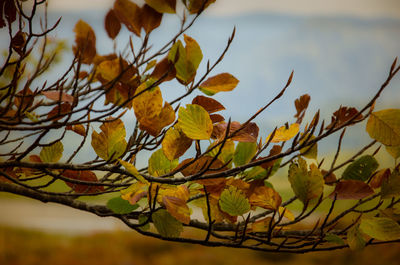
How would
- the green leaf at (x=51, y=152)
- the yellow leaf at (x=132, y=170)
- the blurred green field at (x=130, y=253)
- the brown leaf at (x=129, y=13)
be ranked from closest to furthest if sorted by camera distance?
the yellow leaf at (x=132, y=170)
the brown leaf at (x=129, y=13)
the green leaf at (x=51, y=152)
the blurred green field at (x=130, y=253)

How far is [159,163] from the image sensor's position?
501mm

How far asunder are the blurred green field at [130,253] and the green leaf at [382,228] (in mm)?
2953

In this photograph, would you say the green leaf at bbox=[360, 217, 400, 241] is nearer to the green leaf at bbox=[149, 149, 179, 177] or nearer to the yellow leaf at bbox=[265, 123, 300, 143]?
the yellow leaf at bbox=[265, 123, 300, 143]

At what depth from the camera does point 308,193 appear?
18.1 inches

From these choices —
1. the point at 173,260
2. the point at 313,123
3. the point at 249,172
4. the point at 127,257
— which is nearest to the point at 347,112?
the point at 313,123

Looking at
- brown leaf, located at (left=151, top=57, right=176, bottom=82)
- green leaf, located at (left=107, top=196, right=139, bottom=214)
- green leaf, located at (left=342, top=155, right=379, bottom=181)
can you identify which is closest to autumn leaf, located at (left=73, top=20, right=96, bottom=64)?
brown leaf, located at (left=151, top=57, right=176, bottom=82)

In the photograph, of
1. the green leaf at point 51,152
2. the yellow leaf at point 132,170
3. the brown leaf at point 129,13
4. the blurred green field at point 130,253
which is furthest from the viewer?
the blurred green field at point 130,253

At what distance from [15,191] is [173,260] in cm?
317

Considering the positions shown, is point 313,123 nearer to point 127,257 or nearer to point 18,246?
point 127,257

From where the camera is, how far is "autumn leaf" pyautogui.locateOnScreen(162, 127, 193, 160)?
476 mm

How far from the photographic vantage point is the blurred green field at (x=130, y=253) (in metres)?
3.32

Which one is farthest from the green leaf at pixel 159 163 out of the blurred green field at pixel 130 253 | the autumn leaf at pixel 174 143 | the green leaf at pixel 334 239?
the blurred green field at pixel 130 253

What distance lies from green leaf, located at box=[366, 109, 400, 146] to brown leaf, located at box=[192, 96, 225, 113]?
0.19 meters

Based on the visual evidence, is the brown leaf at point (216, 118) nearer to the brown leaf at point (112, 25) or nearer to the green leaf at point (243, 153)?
the green leaf at point (243, 153)
